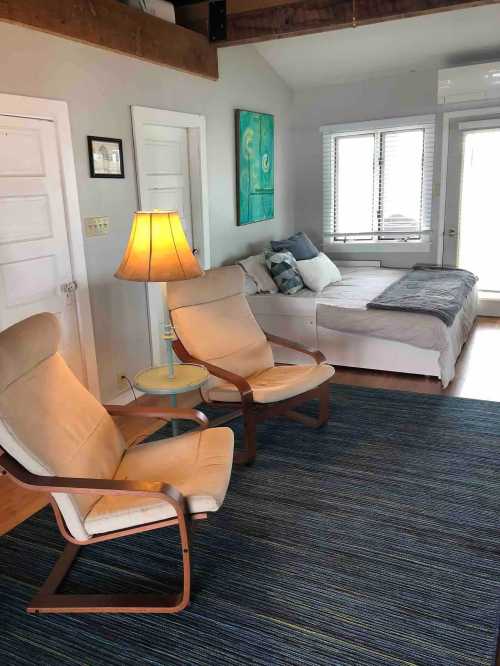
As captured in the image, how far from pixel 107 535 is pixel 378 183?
498 centimetres

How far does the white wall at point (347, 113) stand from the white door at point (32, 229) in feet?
11.9

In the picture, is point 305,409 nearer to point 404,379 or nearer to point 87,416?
point 404,379

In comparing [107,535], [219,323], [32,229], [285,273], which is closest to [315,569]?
[107,535]

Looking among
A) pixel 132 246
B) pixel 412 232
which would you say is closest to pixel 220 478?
pixel 132 246

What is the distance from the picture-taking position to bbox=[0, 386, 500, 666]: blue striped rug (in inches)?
71.6

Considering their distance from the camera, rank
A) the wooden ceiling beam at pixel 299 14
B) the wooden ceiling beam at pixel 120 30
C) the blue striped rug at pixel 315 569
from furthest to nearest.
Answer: the wooden ceiling beam at pixel 299 14 → the wooden ceiling beam at pixel 120 30 → the blue striped rug at pixel 315 569

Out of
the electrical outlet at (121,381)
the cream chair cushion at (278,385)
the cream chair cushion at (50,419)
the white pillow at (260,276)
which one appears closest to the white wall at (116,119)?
the electrical outlet at (121,381)

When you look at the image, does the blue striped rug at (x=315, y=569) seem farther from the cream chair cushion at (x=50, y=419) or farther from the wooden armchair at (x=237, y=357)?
the cream chair cushion at (x=50, y=419)

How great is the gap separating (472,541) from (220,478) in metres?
1.12

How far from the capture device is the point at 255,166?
17.4 feet

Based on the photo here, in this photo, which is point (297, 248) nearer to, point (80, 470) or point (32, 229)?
point (32, 229)

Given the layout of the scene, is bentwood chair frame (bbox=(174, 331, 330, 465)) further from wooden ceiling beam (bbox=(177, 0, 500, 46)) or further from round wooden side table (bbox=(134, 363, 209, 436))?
wooden ceiling beam (bbox=(177, 0, 500, 46))

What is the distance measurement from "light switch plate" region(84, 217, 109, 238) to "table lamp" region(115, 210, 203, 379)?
83 centimetres

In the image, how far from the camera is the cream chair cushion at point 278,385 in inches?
116
